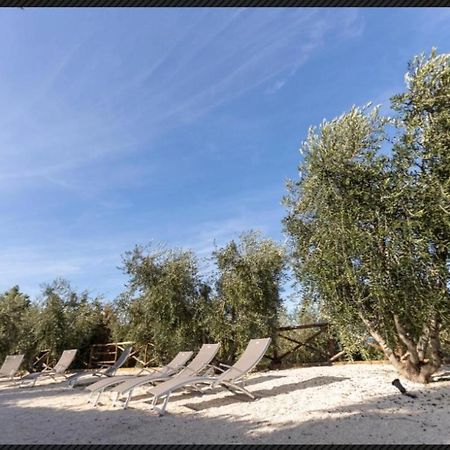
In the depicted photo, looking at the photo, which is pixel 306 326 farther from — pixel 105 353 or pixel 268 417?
pixel 105 353

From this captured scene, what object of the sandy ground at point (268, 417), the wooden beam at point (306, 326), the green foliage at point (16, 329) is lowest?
the sandy ground at point (268, 417)

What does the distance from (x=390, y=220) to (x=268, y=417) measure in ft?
14.9

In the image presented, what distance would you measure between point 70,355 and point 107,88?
9677 millimetres

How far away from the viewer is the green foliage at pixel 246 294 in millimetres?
12805

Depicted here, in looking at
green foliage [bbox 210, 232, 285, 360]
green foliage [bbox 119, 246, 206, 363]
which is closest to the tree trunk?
green foliage [bbox 210, 232, 285, 360]

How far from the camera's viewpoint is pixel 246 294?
1295cm

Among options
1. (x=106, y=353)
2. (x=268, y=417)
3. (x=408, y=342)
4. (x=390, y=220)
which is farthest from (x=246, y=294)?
(x=106, y=353)

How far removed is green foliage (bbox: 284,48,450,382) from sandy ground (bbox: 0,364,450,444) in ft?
4.02

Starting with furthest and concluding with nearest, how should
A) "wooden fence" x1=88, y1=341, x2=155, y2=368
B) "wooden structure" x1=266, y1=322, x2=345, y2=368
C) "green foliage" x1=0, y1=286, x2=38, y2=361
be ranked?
"green foliage" x1=0, y1=286, x2=38, y2=361, "wooden fence" x1=88, y1=341, x2=155, y2=368, "wooden structure" x1=266, y1=322, x2=345, y2=368

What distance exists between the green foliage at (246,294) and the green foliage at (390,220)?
4220 mm

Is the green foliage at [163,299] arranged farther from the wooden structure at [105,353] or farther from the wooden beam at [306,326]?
the wooden beam at [306,326]

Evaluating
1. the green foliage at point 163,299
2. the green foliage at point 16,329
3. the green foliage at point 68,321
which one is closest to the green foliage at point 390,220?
the green foliage at point 163,299

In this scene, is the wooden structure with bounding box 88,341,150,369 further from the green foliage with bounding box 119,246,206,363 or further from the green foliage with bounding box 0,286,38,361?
the green foliage with bounding box 0,286,38,361

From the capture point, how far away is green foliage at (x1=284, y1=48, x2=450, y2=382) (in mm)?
7488
